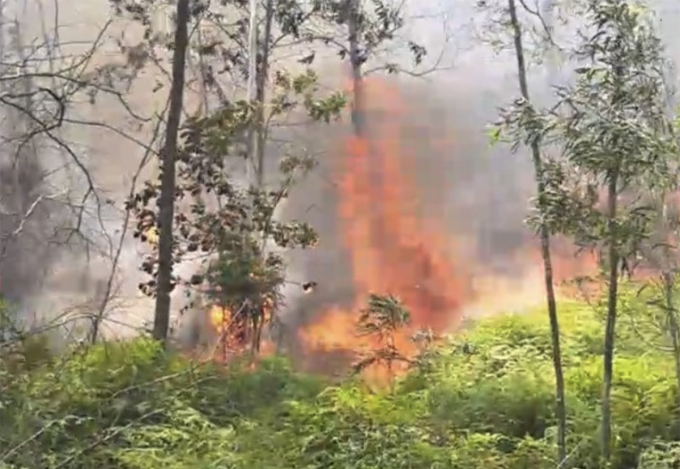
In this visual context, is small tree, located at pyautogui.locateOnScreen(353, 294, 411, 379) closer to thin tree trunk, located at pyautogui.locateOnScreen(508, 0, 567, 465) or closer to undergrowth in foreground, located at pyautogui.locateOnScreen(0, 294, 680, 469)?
undergrowth in foreground, located at pyautogui.locateOnScreen(0, 294, 680, 469)

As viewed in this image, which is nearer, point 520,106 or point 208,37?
point 520,106

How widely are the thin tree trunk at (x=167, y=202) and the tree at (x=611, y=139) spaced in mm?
2703

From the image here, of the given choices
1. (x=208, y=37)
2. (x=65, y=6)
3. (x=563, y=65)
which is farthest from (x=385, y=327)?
(x=65, y=6)

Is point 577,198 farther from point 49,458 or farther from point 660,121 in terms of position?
point 49,458

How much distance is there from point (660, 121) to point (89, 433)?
277cm

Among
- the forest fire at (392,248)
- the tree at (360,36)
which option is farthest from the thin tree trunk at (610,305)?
the tree at (360,36)

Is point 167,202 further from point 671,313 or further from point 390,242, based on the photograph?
point 671,313

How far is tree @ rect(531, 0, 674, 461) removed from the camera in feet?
11.9

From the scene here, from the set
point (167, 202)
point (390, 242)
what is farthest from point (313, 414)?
point (390, 242)

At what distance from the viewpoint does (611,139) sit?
3592 mm

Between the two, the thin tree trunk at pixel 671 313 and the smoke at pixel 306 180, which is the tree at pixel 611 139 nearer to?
the thin tree trunk at pixel 671 313

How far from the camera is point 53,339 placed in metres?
5.31

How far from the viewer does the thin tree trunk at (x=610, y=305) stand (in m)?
3.75

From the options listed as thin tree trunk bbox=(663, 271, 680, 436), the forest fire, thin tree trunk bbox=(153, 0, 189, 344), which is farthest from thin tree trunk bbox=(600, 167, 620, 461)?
thin tree trunk bbox=(153, 0, 189, 344)
